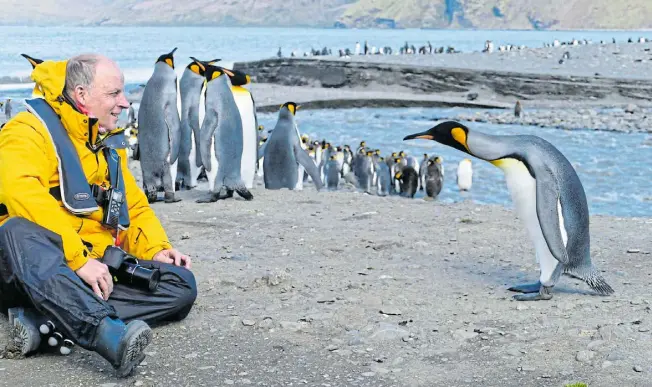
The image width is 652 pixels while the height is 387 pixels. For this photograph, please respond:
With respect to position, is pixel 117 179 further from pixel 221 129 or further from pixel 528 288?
pixel 221 129

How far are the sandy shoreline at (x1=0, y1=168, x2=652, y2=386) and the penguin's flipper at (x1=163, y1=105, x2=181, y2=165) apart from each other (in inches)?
64.5

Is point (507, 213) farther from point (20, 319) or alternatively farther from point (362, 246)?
point (20, 319)

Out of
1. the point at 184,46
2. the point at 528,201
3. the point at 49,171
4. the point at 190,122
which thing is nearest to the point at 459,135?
the point at 528,201

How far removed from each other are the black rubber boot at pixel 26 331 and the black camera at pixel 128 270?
0.29 metres

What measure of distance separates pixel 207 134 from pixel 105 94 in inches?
164

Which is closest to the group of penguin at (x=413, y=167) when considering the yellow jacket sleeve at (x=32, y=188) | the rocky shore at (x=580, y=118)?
the yellow jacket sleeve at (x=32, y=188)

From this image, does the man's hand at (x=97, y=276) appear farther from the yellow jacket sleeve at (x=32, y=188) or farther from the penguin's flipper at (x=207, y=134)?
the penguin's flipper at (x=207, y=134)

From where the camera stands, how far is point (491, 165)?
1210 cm

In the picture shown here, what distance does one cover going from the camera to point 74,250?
2674 millimetres

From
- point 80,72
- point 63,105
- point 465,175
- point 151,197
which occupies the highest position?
point 80,72

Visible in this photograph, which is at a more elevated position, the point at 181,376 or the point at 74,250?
the point at 74,250

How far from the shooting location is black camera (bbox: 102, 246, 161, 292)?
2.90 meters

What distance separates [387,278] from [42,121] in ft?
5.96

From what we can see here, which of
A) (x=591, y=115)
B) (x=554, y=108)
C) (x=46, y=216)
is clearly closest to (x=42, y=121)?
(x=46, y=216)
